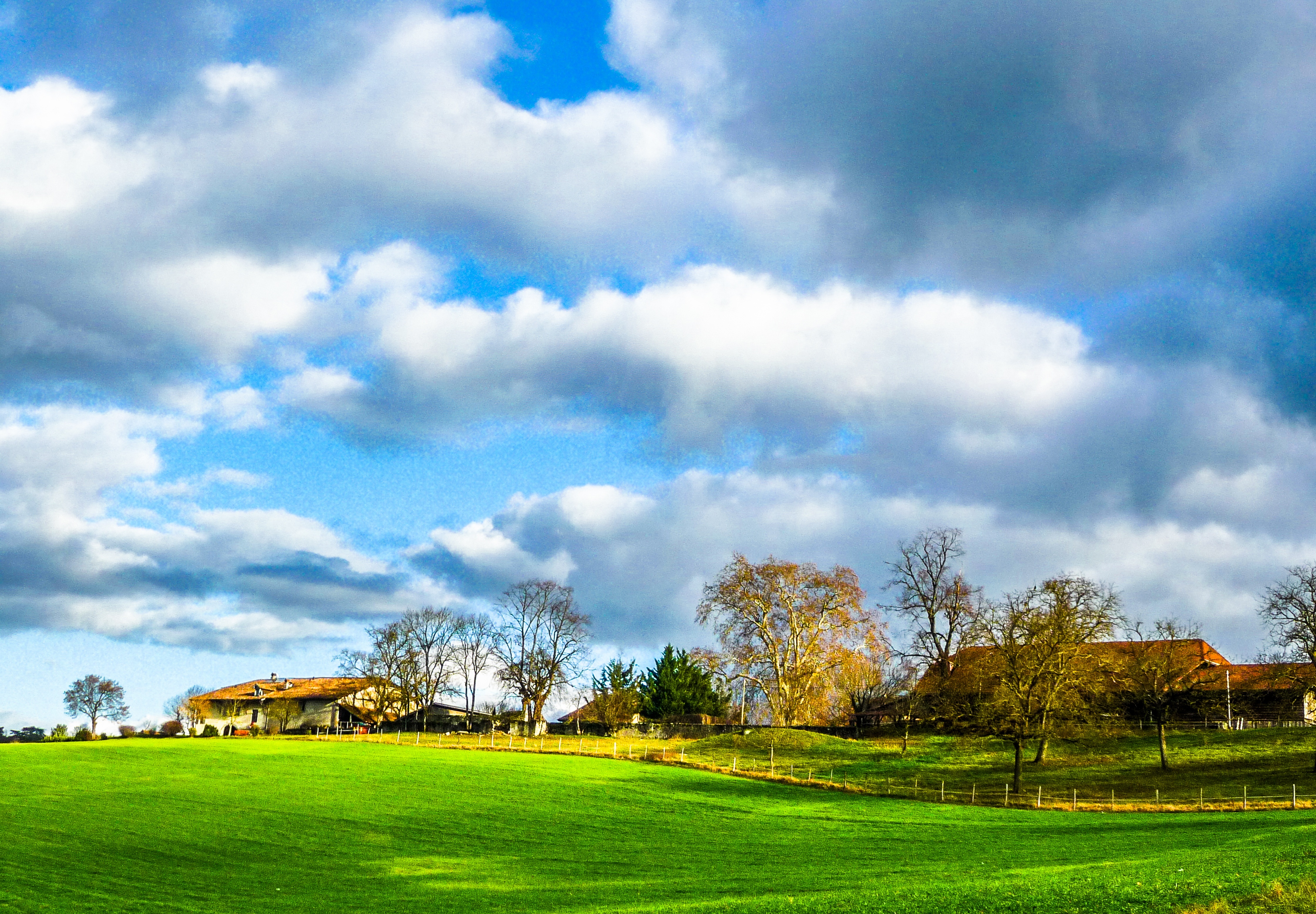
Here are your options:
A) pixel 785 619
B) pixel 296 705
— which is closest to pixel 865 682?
pixel 785 619

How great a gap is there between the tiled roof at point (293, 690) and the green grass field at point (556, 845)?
61.4m

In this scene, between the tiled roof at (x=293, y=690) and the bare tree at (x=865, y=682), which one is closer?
the bare tree at (x=865, y=682)

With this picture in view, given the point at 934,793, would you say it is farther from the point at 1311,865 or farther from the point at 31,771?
the point at 31,771

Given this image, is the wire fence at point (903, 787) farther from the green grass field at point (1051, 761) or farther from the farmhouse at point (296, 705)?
the farmhouse at point (296, 705)

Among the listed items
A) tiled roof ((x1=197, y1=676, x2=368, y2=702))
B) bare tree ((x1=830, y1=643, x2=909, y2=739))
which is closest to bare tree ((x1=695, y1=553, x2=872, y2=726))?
bare tree ((x1=830, y1=643, x2=909, y2=739))

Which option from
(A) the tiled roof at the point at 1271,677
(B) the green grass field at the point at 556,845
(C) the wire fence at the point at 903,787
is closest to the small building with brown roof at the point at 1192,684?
(A) the tiled roof at the point at 1271,677

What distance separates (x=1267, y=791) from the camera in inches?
2253

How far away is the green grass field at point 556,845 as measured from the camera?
25781mm

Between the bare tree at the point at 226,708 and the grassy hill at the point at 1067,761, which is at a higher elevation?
the grassy hill at the point at 1067,761

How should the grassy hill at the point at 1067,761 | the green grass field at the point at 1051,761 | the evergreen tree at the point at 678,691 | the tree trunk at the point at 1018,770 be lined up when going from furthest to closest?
the evergreen tree at the point at 678,691
the tree trunk at the point at 1018,770
the grassy hill at the point at 1067,761
the green grass field at the point at 1051,761

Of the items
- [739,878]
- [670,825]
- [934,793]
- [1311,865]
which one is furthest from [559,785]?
[1311,865]

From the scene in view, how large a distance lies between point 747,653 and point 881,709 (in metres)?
18.2

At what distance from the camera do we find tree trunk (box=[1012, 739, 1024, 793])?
2405 inches

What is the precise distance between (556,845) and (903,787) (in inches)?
1121
